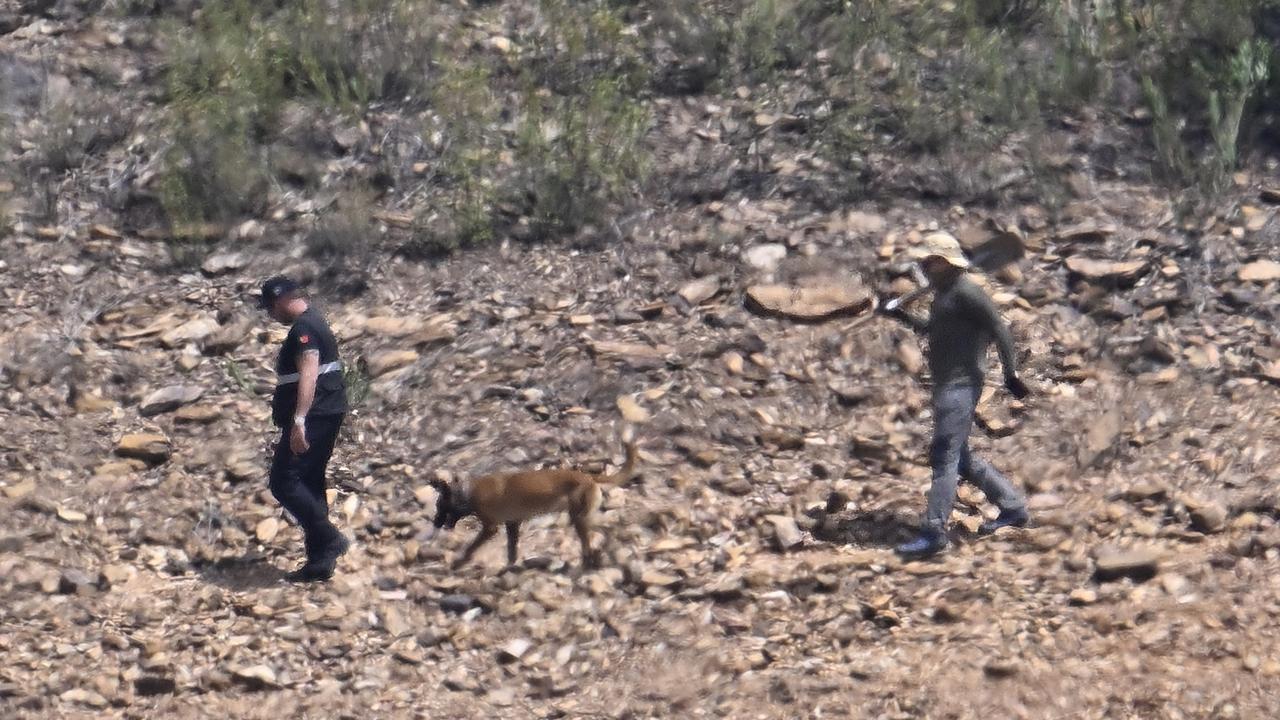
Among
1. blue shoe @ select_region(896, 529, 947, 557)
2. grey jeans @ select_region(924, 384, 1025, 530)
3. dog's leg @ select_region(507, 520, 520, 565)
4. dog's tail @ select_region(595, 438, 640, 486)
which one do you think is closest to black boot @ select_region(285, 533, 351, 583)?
dog's leg @ select_region(507, 520, 520, 565)

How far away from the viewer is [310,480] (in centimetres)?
684

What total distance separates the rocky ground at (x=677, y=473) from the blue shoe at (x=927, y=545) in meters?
0.05

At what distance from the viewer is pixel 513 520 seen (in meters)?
6.75

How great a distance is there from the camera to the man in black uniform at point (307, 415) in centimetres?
666

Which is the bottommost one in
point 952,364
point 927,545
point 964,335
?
point 927,545

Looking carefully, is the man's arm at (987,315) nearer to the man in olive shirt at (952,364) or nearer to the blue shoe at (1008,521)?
the man in olive shirt at (952,364)

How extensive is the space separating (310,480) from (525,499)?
1003mm

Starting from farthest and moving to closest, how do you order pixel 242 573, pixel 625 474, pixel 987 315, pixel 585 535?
pixel 242 573, pixel 625 474, pixel 585 535, pixel 987 315

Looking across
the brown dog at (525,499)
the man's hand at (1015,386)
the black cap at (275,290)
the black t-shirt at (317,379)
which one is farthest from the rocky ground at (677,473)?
the black cap at (275,290)

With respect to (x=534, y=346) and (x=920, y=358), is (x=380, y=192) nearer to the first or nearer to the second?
(x=534, y=346)

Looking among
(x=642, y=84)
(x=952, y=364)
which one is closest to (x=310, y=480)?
(x=952, y=364)

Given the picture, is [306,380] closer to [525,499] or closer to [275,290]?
[275,290]

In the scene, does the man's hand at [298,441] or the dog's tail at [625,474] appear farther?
the dog's tail at [625,474]

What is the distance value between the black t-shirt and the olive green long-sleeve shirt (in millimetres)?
2667
